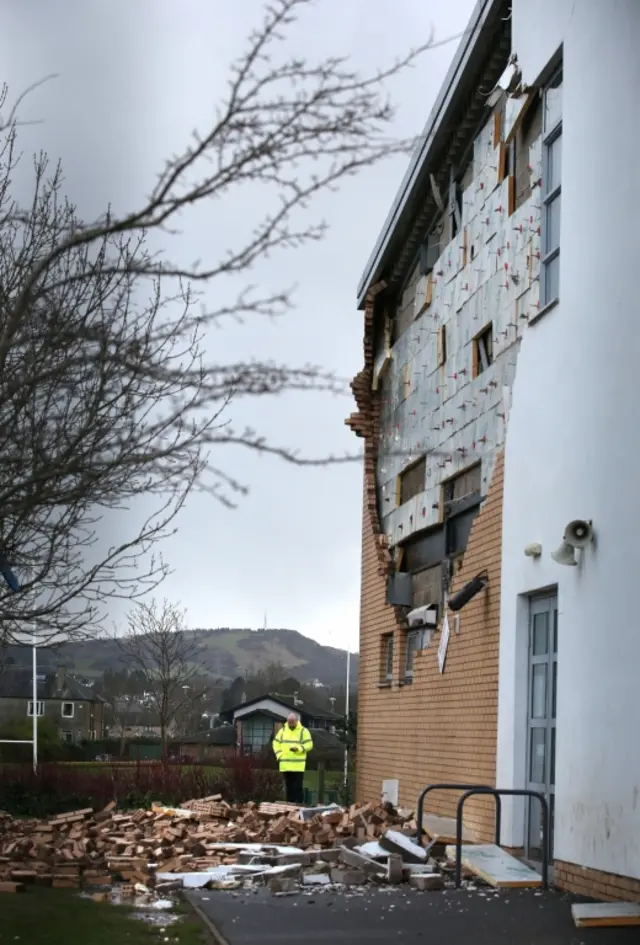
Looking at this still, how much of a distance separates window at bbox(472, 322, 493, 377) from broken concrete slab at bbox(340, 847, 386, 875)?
6.05 metres

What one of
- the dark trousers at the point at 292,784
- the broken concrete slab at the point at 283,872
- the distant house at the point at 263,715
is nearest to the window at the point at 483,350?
the broken concrete slab at the point at 283,872

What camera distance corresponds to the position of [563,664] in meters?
13.1

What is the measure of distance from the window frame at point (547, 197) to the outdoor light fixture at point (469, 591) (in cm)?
348

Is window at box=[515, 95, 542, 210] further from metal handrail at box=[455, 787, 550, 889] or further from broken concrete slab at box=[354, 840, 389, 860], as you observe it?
broken concrete slab at box=[354, 840, 389, 860]

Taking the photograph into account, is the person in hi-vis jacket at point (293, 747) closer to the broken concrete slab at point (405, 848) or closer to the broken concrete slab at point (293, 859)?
the broken concrete slab at point (293, 859)

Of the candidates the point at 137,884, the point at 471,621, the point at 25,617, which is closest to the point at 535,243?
the point at 471,621

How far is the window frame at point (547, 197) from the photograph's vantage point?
579 inches

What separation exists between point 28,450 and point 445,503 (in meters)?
12.6

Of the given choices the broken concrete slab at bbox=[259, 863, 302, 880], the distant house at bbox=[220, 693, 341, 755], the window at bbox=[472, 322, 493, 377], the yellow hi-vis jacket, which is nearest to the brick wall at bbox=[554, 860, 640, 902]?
the broken concrete slab at bbox=[259, 863, 302, 880]

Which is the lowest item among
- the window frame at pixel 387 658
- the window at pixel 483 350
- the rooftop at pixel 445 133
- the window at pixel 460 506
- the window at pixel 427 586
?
the window frame at pixel 387 658

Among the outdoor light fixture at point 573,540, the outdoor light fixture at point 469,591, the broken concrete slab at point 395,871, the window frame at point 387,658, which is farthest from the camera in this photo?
the window frame at point 387,658

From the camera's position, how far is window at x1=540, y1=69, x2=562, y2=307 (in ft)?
48.3

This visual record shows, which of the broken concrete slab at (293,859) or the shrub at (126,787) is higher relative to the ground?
the broken concrete slab at (293,859)

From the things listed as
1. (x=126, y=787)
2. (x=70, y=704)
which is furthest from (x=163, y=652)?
(x=70, y=704)
